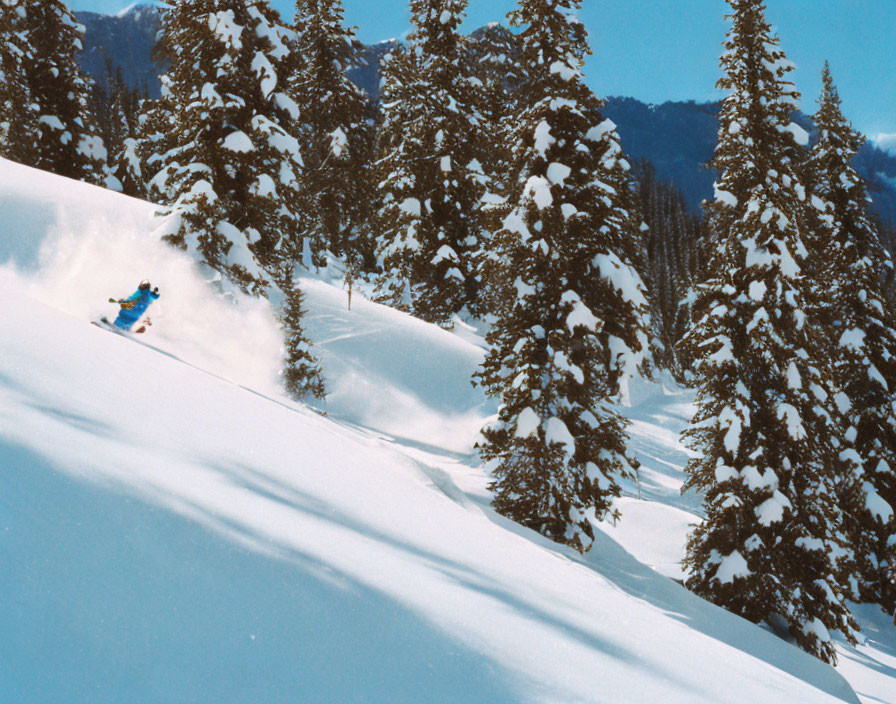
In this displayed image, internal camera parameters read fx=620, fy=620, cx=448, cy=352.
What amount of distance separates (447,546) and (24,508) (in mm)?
2578

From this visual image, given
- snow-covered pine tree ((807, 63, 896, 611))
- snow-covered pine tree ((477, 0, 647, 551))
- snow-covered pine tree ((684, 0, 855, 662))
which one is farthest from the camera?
snow-covered pine tree ((807, 63, 896, 611))

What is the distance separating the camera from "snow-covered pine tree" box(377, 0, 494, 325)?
989 inches

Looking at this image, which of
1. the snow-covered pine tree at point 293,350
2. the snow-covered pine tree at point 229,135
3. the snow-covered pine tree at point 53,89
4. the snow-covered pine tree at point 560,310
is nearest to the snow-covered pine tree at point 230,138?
the snow-covered pine tree at point 229,135

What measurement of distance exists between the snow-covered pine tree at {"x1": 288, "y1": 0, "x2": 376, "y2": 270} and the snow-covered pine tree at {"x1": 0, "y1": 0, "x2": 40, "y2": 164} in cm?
1068

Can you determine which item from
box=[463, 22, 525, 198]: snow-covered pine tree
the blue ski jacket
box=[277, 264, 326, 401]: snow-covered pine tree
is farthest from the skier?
box=[463, 22, 525, 198]: snow-covered pine tree

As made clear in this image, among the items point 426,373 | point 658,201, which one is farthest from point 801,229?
point 658,201

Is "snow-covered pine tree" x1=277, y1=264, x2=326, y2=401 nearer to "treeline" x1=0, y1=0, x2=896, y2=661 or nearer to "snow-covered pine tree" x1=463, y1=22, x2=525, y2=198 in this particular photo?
"treeline" x1=0, y1=0, x2=896, y2=661

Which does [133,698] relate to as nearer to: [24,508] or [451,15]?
[24,508]

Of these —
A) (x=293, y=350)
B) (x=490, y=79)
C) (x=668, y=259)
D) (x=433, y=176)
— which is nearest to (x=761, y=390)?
(x=293, y=350)

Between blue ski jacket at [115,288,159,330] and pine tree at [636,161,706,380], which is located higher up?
pine tree at [636,161,706,380]

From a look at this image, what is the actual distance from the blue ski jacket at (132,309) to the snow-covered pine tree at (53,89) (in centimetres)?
1960

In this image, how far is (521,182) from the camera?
13.5 m

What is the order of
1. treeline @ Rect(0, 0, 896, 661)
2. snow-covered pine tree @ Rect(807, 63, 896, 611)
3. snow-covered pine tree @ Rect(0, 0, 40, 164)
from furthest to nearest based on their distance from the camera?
snow-covered pine tree @ Rect(0, 0, 40, 164) < snow-covered pine tree @ Rect(807, 63, 896, 611) < treeline @ Rect(0, 0, 896, 661)

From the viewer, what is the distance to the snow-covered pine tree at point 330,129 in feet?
97.6
